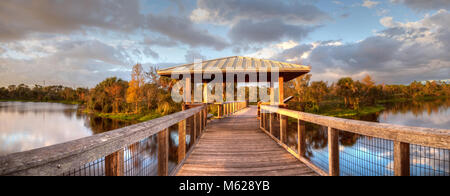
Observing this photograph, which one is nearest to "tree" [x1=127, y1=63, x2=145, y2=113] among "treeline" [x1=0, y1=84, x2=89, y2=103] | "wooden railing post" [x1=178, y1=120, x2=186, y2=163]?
"wooden railing post" [x1=178, y1=120, x2=186, y2=163]

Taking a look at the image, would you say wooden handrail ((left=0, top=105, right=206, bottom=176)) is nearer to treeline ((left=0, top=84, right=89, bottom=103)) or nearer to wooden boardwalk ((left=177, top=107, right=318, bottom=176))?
wooden boardwalk ((left=177, top=107, right=318, bottom=176))

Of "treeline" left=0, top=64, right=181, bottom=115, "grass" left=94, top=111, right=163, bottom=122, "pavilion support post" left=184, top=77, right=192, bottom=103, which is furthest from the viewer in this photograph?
"treeline" left=0, top=64, right=181, bottom=115

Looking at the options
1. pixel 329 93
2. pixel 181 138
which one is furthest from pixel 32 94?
pixel 329 93

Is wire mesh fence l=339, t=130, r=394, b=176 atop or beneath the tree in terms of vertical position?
beneath

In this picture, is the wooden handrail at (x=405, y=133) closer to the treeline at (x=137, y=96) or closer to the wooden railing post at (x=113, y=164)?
the wooden railing post at (x=113, y=164)

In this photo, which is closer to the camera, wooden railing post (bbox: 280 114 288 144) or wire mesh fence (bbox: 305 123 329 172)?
wooden railing post (bbox: 280 114 288 144)

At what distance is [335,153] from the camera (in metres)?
2.27

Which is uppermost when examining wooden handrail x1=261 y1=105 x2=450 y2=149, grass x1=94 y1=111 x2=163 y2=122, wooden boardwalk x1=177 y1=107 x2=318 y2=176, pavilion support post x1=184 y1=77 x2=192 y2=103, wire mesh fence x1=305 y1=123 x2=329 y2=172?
pavilion support post x1=184 y1=77 x2=192 y2=103

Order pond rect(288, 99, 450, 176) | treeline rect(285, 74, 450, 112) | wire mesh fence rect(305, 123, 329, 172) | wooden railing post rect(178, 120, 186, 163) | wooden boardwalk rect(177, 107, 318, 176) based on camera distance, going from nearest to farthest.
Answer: pond rect(288, 99, 450, 176) → wooden boardwalk rect(177, 107, 318, 176) → wooden railing post rect(178, 120, 186, 163) → wire mesh fence rect(305, 123, 329, 172) → treeline rect(285, 74, 450, 112)

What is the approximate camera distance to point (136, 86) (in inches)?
1147

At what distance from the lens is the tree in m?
28.3

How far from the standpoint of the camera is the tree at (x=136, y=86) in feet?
92.8

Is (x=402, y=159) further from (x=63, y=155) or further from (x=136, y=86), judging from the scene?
(x=136, y=86)
